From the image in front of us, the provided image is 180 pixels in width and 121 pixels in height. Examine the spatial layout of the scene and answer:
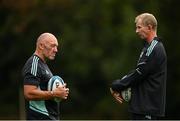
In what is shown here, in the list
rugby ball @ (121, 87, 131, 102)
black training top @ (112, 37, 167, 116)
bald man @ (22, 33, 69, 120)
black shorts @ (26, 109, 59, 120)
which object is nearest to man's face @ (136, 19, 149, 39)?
black training top @ (112, 37, 167, 116)

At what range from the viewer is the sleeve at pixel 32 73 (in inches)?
324

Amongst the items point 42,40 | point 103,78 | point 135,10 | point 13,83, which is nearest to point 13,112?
point 13,83

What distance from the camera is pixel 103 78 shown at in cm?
3077

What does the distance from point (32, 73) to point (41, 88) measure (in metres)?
0.24

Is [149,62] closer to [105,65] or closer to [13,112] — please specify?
[105,65]

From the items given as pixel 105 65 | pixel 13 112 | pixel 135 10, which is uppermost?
pixel 135 10

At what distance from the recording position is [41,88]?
8375mm

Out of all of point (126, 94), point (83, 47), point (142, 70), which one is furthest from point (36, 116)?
point (83, 47)

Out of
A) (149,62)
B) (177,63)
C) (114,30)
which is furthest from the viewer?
(114,30)

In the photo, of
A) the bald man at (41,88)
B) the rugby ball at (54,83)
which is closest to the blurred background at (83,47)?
the bald man at (41,88)

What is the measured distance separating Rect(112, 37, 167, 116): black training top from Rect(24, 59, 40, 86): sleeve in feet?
3.45

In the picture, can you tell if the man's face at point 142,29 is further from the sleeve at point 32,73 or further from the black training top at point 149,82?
the sleeve at point 32,73

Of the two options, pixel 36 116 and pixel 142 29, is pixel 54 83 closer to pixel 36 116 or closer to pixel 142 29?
pixel 36 116

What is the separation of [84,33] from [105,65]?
197 cm
